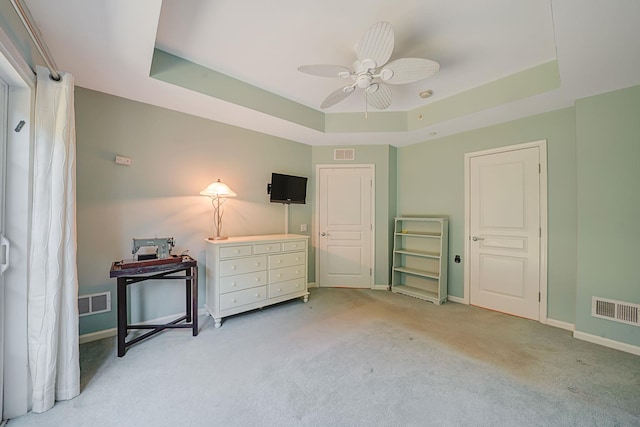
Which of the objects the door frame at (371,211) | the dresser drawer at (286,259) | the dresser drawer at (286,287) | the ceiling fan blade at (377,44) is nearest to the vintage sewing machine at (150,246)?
the dresser drawer at (286,259)

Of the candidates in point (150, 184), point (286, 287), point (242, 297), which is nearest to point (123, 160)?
point (150, 184)

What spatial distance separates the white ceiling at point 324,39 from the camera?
62.6 inches

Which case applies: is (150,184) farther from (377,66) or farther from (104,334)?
(377,66)

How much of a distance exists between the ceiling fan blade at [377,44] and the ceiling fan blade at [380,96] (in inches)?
13.6

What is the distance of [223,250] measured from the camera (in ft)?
9.01

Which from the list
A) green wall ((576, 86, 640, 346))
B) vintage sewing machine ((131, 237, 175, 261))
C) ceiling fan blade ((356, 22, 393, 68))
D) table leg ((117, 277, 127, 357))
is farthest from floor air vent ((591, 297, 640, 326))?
table leg ((117, 277, 127, 357))

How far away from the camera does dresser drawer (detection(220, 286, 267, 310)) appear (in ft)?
9.04

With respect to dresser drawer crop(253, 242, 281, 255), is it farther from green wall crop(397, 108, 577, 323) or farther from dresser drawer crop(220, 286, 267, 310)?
green wall crop(397, 108, 577, 323)

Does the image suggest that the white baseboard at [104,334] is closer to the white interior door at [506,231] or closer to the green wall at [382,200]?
the green wall at [382,200]

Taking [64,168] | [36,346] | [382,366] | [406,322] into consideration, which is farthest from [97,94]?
[406,322]

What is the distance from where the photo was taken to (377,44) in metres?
1.74

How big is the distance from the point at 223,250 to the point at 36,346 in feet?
4.77

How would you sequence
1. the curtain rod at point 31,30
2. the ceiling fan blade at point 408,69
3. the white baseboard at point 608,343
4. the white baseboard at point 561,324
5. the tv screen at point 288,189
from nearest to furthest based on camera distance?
the curtain rod at point 31,30 < the ceiling fan blade at point 408,69 < the white baseboard at point 608,343 < the white baseboard at point 561,324 < the tv screen at point 288,189

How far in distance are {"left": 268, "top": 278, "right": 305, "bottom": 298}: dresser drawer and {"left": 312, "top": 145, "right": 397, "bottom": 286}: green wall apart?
4.57 ft
